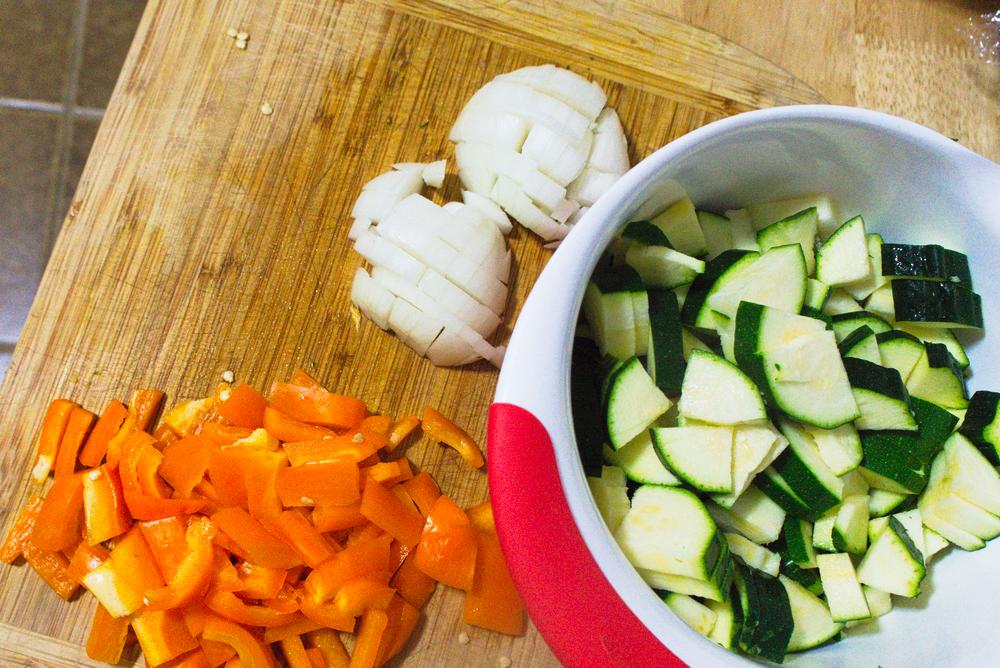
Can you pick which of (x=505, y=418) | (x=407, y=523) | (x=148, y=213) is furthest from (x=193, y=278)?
(x=505, y=418)

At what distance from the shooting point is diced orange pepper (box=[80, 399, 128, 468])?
1.36 m

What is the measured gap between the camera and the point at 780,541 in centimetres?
109

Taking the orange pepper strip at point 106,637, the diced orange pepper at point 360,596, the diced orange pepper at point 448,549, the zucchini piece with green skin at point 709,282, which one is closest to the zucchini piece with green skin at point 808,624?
the zucchini piece with green skin at point 709,282

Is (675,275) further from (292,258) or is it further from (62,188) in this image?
(62,188)

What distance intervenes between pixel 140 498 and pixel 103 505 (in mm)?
73

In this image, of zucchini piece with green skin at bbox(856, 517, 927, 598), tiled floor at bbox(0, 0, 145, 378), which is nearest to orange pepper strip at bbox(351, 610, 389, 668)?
zucchini piece with green skin at bbox(856, 517, 927, 598)

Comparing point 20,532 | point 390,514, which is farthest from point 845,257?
point 20,532

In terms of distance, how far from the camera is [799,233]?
113cm

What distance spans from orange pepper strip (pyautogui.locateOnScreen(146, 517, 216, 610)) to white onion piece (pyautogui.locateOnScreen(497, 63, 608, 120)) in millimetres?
966

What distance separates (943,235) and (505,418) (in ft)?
2.38

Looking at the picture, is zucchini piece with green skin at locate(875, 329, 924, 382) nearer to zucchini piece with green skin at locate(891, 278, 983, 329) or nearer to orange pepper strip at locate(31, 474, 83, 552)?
zucchini piece with green skin at locate(891, 278, 983, 329)

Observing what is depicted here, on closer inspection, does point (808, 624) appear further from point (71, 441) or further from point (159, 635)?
point (71, 441)

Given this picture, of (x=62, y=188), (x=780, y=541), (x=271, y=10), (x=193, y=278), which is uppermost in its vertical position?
(x=271, y=10)

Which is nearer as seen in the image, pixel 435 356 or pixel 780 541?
pixel 780 541
